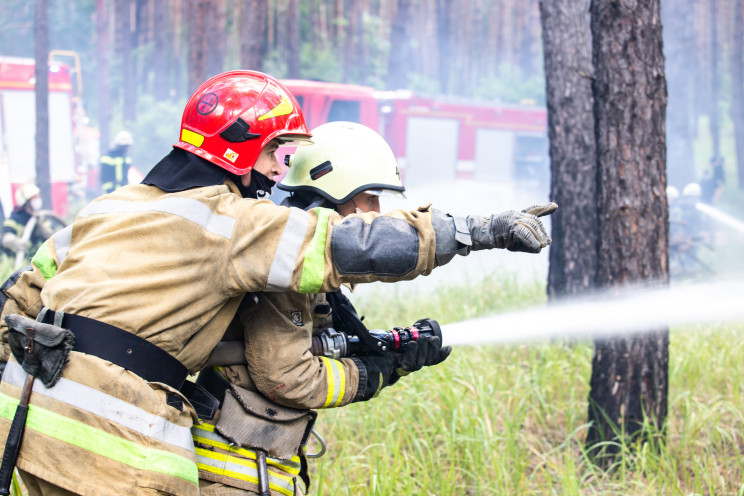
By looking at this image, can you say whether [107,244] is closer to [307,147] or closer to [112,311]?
[112,311]

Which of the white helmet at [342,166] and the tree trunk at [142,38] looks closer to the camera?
the white helmet at [342,166]

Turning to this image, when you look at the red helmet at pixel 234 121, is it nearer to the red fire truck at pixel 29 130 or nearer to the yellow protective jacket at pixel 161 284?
the yellow protective jacket at pixel 161 284

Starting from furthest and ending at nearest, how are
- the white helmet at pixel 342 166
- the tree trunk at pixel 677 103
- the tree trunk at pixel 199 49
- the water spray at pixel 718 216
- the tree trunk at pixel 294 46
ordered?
the tree trunk at pixel 294 46 → the tree trunk at pixel 677 103 → the tree trunk at pixel 199 49 → the water spray at pixel 718 216 → the white helmet at pixel 342 166

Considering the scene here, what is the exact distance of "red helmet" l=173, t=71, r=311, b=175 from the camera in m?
1.99

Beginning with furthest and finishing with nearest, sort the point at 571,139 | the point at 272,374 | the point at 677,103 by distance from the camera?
the point at 677,103
the point at 571,139
the point at 272,374

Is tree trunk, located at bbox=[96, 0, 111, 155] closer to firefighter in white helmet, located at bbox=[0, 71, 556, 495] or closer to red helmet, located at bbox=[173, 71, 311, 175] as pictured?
red helmet, located at bbox=[173, 71, 311, 175]

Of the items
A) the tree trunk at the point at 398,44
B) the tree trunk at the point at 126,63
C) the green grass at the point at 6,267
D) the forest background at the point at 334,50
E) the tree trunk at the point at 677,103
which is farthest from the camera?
the tree trunk at the point at 398,44

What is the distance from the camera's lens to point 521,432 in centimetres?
387

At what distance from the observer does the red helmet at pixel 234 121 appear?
1.99 metres

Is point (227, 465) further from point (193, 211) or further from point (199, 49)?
point (199, 49)

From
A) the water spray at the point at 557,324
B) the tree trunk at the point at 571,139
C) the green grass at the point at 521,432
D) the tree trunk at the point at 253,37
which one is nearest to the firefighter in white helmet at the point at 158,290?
the water spray at the point at 557,324

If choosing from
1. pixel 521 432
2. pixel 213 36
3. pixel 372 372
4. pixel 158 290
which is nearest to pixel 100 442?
pixel 158 290

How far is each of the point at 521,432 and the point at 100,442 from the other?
2.70 meters

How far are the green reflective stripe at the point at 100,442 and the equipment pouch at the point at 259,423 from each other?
1.01ft
